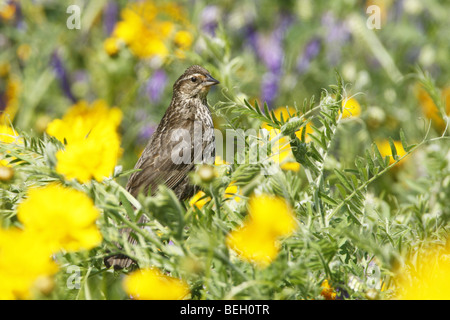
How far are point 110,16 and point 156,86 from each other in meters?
0.83

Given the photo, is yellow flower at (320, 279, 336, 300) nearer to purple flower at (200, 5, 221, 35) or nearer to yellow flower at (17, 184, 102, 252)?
yellow flower at (17, 184, 102, 252)

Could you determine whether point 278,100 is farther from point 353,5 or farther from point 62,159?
point 62,159

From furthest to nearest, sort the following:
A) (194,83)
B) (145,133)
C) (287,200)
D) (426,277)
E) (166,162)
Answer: (145,133), (194,83), (166,162), (287,200), (426,277)

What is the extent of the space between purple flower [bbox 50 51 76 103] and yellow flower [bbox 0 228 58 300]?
134 inches

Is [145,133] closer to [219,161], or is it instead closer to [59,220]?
[219,161]

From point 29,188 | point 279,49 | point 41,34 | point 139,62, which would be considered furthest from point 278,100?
point 29,188

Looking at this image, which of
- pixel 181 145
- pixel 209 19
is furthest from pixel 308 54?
pixel 181 145

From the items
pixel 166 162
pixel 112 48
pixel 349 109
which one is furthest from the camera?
Result: pixel 112 48

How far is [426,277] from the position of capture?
126 cm

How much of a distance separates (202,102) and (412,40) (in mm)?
1632

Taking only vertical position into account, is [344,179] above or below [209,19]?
below

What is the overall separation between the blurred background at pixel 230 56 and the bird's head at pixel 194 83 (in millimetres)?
117

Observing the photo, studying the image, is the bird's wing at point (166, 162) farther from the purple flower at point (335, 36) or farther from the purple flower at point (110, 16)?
the purple flower at point (335, 36)

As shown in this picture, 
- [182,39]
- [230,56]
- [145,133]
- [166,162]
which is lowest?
[166,162]
